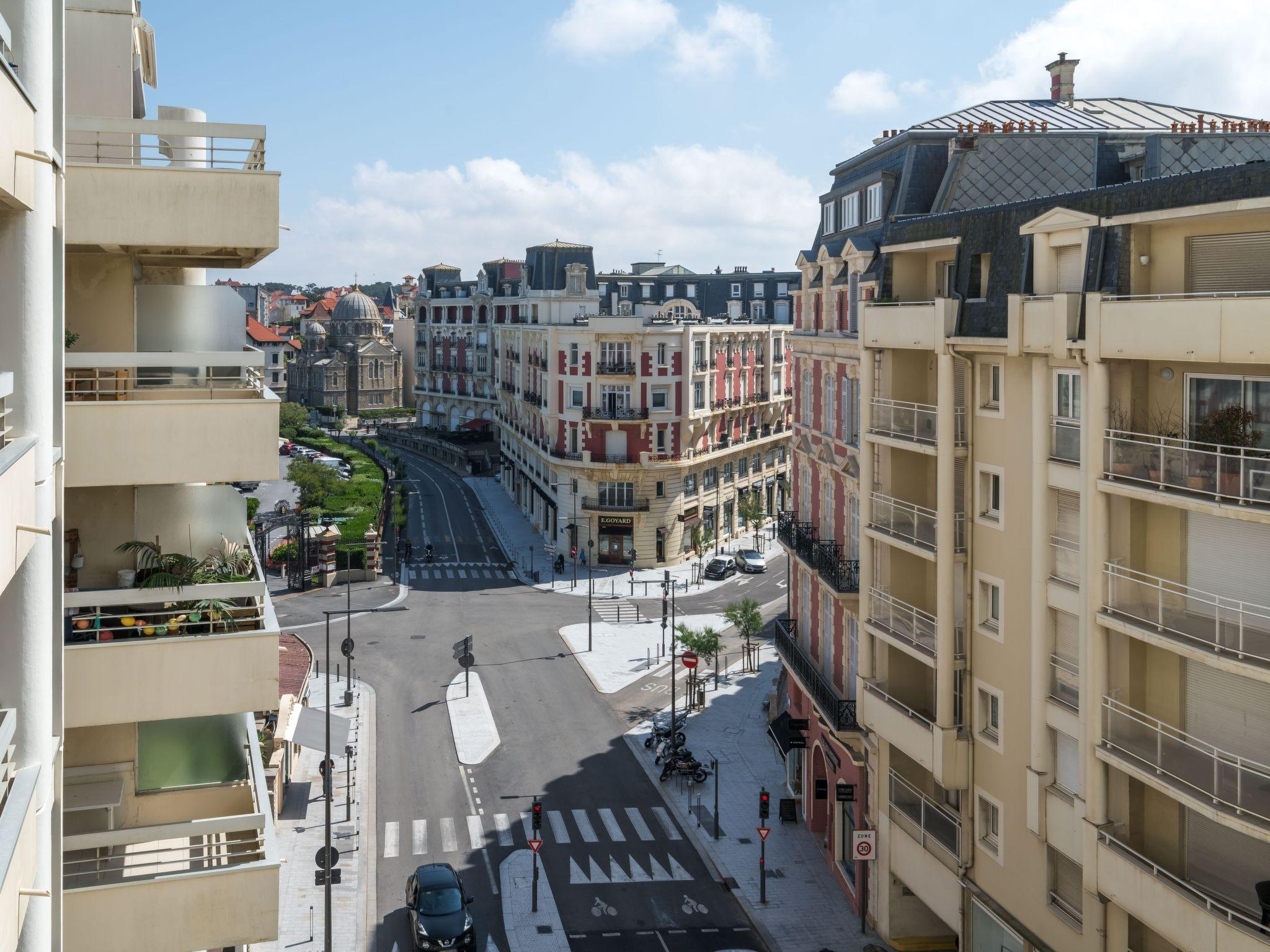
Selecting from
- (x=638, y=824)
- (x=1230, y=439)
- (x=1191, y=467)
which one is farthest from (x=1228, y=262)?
(x=638, y=824)

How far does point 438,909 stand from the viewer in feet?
95.4

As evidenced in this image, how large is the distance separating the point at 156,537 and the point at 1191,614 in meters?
14.8

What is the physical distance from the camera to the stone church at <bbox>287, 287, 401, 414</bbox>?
6767 inches

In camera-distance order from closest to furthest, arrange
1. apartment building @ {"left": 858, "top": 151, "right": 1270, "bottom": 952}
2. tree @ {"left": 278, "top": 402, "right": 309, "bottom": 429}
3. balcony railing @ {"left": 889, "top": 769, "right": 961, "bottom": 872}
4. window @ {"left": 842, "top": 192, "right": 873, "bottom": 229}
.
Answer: apartment building @ {"left": 858, "top": 151, "right": 1270, "bottom": 952} → balcony railing @ {"left": 889, "top": 769, "right": 961, "bottom": 872} → window @ {"left": 842, "top": 192, "right": 873, "bottom": 229} → tree @ {"left": 278, "top": 402, "right": 309, "bottom": 429}

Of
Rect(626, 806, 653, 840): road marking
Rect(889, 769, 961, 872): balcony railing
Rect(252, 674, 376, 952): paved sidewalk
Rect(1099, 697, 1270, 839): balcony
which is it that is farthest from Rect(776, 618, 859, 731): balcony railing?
Rect(252, 674, 376, 952): paved sidewalk

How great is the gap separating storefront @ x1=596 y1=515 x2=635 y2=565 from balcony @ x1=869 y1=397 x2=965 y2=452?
4552 cm

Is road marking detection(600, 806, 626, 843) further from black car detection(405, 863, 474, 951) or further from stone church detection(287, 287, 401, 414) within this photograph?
stone church detection(287, 287, 401, 414)

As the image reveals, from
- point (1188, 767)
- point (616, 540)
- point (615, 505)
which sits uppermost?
point (1188, 767)

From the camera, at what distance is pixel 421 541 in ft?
268

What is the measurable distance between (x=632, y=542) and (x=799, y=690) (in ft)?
119

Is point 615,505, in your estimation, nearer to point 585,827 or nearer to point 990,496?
point 585,827

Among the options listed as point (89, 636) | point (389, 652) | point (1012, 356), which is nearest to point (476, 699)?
point (389, 652)

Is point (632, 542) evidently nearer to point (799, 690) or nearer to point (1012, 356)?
point (799, 690)

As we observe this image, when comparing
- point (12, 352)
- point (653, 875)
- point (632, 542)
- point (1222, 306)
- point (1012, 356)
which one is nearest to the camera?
point (12, 352)
